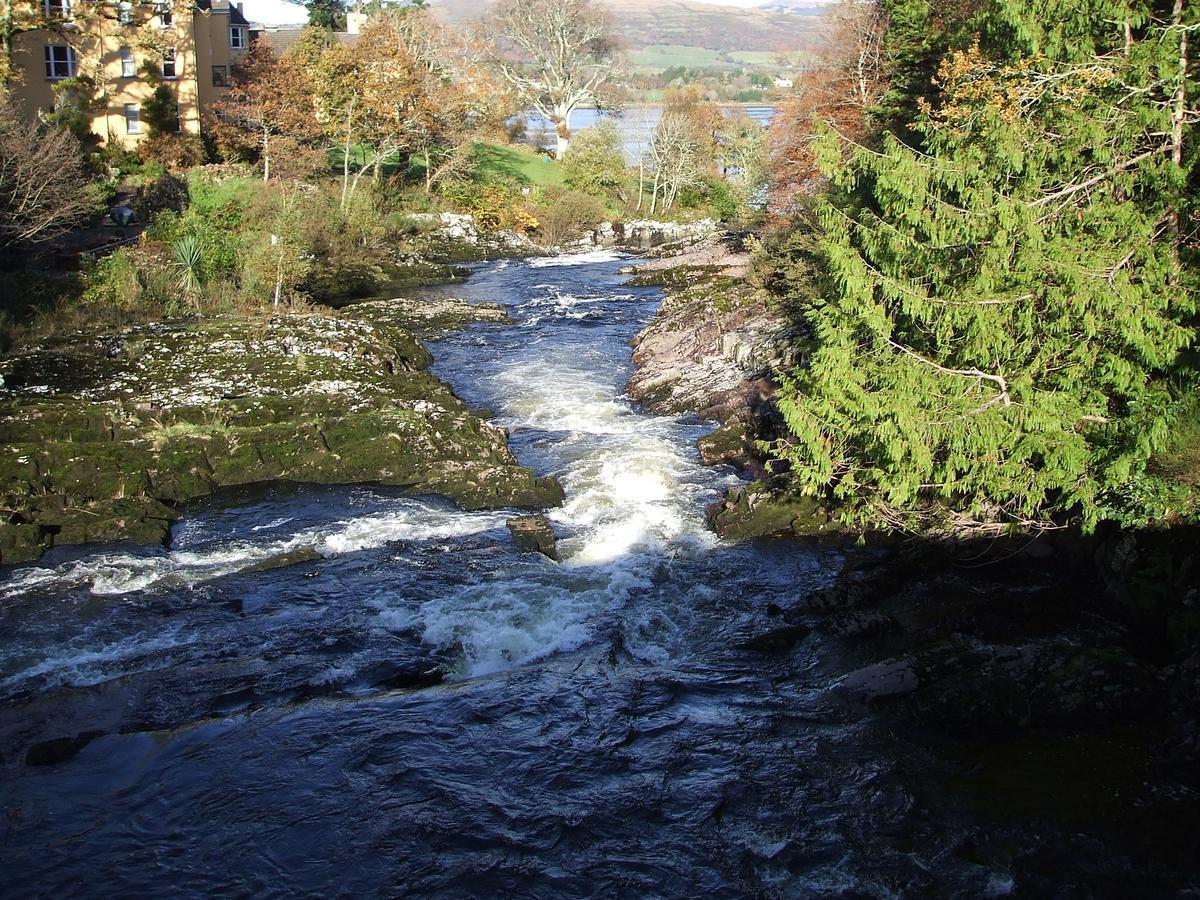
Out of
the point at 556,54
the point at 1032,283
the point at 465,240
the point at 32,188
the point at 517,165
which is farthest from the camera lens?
the point at 556,54

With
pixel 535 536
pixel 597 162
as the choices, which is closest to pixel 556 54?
pixel 597 162

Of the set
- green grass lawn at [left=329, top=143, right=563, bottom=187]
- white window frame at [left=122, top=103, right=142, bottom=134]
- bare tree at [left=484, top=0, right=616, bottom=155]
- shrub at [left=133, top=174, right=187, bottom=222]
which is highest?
bare tree at [left=484, top=0, right=616, bottom=155]

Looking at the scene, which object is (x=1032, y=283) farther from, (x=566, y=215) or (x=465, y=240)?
(x=566, y=215)

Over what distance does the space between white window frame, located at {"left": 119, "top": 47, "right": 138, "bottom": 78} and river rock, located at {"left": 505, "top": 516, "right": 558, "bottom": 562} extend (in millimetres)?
36831

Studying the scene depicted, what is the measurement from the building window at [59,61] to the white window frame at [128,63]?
216 centimetres

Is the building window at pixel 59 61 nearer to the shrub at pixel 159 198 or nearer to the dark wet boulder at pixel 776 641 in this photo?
the shrub at pixel 159 198

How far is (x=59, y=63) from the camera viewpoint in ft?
139

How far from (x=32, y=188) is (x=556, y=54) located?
160ft

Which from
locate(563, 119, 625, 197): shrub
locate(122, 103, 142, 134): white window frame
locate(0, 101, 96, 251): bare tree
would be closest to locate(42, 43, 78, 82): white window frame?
locate(122, 103, 142, 134): white window frame

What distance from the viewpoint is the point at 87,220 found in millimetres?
33812

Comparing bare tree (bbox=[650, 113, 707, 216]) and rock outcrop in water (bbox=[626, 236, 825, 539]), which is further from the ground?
bare tree (bbox=[650, 113, 707, 216])

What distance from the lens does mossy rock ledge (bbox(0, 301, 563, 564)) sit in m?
18.0

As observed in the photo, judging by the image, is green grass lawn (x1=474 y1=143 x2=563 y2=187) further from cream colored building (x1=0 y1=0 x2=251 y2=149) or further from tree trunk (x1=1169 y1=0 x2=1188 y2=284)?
tree trunk (x1=1169 y1=0 x2=1188 y2=284)

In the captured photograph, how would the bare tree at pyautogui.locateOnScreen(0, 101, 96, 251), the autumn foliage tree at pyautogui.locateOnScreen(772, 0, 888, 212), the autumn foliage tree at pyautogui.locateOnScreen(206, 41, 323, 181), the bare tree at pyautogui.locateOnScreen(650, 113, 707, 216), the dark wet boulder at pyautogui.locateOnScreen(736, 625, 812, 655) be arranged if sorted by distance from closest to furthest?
the dark wet boulder at pyautogui.locateOnScreen(736, 625, 812, 655)
the bare tree at pyautogui.locateOnScreen(0, 101, 96, 251)
the autumn foliage tree at pyautogui.locateOnScreen(772, 0, 888, 212)
the autumn foliage tree at pyautogui.locateOnScreen(206, 41, 323, 181)
the bare tree at pyautogui.locateOnScreen(650, 113, 707, 216)
